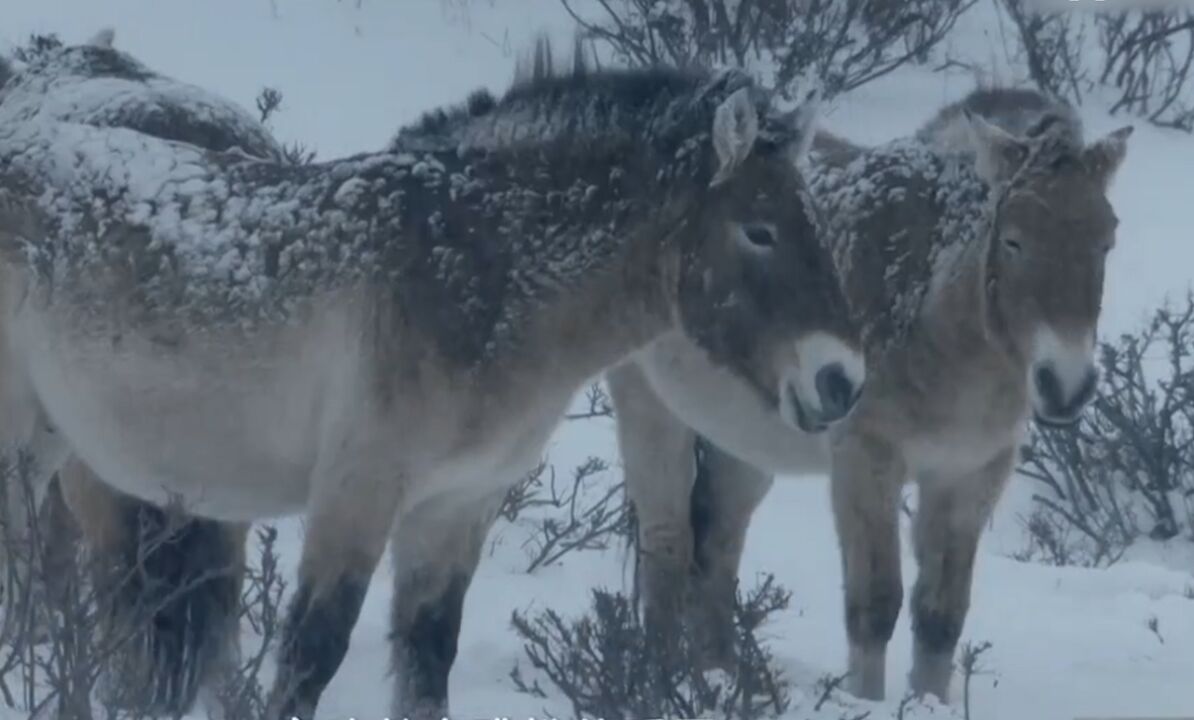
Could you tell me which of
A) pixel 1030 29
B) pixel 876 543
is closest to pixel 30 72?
pixel 876 543

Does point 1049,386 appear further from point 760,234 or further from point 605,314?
point 605,314

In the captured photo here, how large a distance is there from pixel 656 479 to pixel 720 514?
1.37 feet

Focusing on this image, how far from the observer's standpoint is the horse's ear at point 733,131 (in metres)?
5.30

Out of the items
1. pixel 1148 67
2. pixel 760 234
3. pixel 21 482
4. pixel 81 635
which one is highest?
pixel 1148 67

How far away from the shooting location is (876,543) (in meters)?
6.64

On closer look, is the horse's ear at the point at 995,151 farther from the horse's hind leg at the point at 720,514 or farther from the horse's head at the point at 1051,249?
the horse's hind leg at the point at 720,514

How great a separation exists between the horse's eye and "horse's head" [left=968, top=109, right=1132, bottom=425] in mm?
1051

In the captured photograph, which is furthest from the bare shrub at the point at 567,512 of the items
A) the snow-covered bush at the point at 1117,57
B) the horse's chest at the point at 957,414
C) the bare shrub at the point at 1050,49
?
the snow-covered bush at the point at 1117,57

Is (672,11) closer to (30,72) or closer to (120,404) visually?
(30,72)

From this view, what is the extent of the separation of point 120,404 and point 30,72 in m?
1.74

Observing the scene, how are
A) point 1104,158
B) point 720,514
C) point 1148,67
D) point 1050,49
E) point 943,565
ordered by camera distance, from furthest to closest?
point 1148,67 < point 1050,49 < point 720,514 < point 943,565 < point 1104,158

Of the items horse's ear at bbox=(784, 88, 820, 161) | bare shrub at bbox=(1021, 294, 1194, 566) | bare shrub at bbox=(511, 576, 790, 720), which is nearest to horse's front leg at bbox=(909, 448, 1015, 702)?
bare shrub at bbox=(511, 576, 790, 720)

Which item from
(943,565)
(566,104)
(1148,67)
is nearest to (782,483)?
(943,565)

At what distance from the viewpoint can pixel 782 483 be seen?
34.1ft
